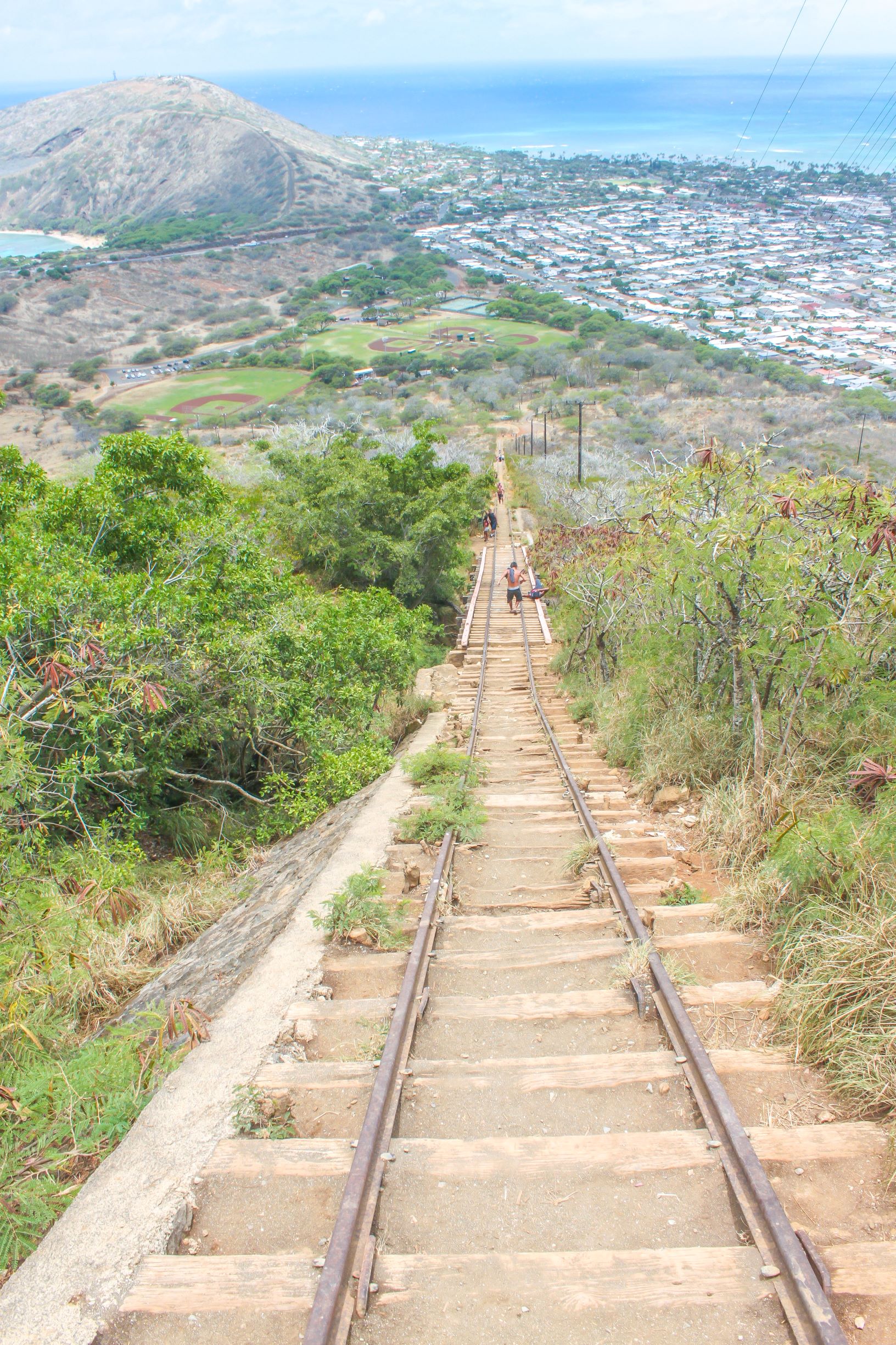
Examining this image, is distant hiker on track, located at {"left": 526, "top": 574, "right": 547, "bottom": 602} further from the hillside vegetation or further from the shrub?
the shrub

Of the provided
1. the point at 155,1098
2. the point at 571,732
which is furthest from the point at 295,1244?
the point at 571,732

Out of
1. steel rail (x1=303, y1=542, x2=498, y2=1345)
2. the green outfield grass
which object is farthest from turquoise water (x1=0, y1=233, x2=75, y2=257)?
steel rail (x1=303, y1=542, x2=498, y2=1345)

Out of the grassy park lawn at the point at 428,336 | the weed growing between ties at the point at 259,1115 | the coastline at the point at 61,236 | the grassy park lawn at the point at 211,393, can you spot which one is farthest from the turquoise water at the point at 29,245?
the weed growing between ties at the point at 259,1115

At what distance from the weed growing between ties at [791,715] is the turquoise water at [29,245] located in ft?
541

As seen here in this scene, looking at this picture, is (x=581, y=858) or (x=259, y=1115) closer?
A: (x=259, y=1115)

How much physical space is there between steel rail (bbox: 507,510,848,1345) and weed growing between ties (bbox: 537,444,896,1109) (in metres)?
0.60

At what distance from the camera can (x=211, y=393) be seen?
255ft

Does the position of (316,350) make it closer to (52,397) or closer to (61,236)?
(52,397)

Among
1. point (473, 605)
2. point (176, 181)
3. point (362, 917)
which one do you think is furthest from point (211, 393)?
point (176, 181)

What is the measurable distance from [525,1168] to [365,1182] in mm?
679

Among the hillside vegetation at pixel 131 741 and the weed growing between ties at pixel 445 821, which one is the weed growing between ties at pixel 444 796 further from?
the hillside vegetation at pixel 131 741

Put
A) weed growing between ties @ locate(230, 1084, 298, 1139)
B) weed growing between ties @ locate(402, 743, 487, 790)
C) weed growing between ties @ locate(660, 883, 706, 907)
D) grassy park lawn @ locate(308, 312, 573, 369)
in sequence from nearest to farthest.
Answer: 1. weed growing between ties @ locate(230, 1084, 298, 1139)
2. weed growing between ties @ locate(660, 883, 706, 907)
3. weed growing between ties @ locate(402, 743, 487, 790)
4. grassy park lawn @ locate(308, 312, 573, 369)

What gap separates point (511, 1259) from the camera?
2.80 m

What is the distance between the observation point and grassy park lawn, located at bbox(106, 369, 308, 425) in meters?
69.8
